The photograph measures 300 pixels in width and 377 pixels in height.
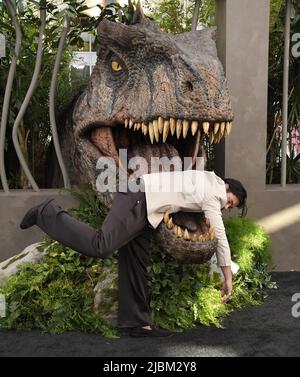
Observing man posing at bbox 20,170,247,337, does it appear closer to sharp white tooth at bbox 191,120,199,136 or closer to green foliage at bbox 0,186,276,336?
green foliage at bbox 0,186,276,336

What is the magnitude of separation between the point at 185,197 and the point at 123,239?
0.47 meters

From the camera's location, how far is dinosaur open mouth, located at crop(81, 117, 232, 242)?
11.9ft

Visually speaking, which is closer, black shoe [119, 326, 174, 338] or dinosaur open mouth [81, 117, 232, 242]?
black shoe [119, 326, 174, 338]

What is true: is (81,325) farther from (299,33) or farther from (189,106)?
(299,33)

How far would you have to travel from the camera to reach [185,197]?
3568 millimetres

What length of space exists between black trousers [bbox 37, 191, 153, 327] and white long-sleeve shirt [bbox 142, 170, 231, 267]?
0.23ft

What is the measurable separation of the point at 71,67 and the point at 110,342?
12.7 ft

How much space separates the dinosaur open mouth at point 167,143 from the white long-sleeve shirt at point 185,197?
70 mm

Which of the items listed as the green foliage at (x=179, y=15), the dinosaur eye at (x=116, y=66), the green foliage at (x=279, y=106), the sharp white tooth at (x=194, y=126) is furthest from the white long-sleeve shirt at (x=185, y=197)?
the green foliage at (x=179, y=15)

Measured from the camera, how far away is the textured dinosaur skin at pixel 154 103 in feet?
11.9

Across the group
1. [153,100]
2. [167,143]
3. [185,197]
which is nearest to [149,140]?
[167,143]

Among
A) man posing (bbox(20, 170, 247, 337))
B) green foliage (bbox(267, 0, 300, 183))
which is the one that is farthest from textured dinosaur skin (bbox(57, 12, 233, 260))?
green foliage (bbox(267, 0, 300, 183))
